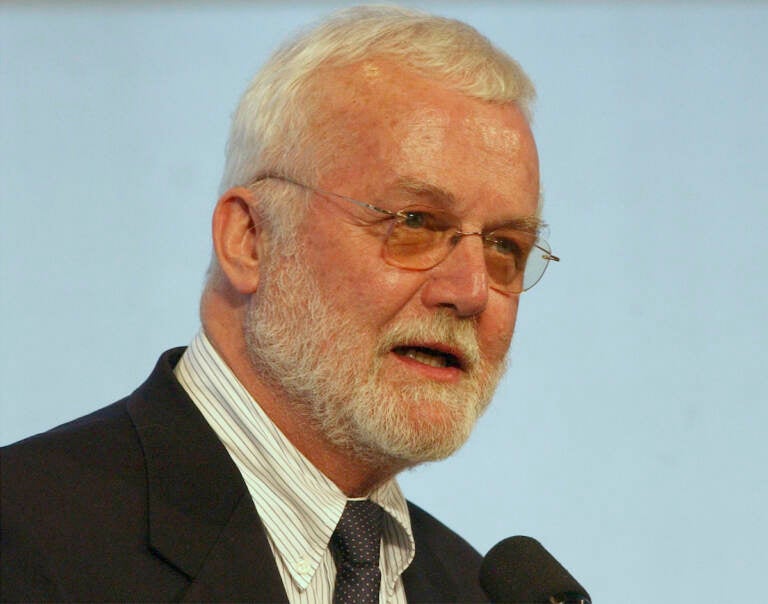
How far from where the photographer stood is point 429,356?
2773mm

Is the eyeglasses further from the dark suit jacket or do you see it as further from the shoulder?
the shoulder

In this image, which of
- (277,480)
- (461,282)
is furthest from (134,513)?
(461,282)

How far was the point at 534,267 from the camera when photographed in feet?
10.0

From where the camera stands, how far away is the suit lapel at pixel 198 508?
7.91 ft

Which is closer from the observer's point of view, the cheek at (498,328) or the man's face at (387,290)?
the man's face at (387,290)

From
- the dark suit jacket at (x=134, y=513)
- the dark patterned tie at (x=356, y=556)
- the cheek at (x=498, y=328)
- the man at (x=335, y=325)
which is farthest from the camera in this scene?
the cheek at (x=498, y=328)

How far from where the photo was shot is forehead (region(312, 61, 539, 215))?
2.74m

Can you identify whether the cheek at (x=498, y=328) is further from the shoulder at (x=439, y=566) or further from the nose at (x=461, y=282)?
the shoulder at (x=439, y=566)

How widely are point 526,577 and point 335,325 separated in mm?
667

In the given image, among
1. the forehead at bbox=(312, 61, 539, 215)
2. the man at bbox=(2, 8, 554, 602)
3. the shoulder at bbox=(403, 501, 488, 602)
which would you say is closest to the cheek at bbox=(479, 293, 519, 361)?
the man at bbox=(2, 8, 554, 602)

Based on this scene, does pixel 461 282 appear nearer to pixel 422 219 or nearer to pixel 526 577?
pixel 422 219

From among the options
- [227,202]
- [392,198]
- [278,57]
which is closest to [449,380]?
[392,198]

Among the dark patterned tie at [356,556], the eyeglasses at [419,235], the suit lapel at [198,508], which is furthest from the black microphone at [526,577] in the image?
the eyeglasses at [419,235]

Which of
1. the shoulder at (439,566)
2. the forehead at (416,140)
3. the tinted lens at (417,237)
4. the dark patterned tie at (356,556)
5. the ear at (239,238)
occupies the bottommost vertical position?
the shoulder at (439,566)
